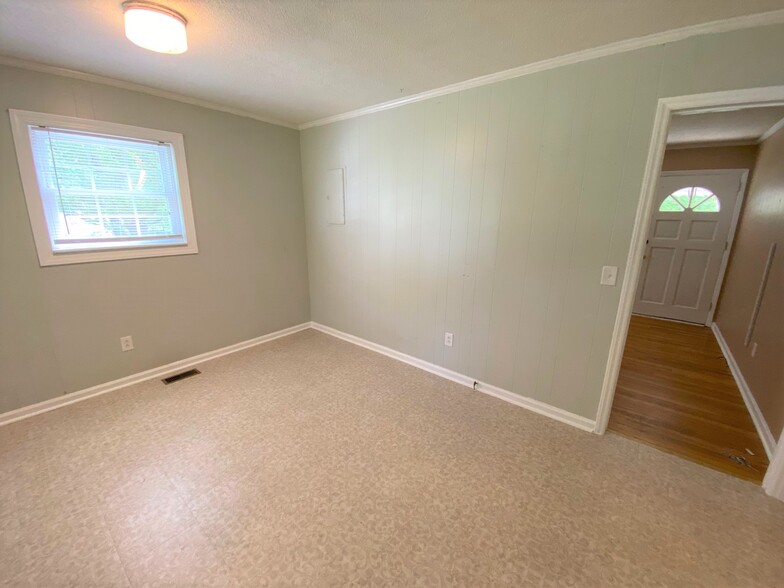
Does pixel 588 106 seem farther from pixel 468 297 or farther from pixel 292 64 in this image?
pixel 292 64

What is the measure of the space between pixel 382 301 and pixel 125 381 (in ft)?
7.62

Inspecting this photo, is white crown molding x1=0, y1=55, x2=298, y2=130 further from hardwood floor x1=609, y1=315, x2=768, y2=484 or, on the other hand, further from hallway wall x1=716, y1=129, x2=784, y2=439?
hallway wall x1=716, y1=129, x2=784, y2=439

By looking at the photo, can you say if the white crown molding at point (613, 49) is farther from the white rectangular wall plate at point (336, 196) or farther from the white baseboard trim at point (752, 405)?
the white baseboard trim at point (752, 405)

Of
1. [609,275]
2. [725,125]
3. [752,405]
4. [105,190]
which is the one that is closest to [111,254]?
[105,190]

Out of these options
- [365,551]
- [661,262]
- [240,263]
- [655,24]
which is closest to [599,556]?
[365,551]

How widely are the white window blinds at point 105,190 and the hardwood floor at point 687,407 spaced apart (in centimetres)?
392

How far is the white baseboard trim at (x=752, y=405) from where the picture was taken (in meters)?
Answer: 2.02

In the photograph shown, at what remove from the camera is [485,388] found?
267cm

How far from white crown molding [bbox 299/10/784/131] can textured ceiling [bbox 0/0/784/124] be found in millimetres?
44

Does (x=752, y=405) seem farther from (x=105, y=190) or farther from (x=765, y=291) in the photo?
(x=105, y=190)

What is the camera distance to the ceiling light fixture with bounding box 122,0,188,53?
146 centimetres

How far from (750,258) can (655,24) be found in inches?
117

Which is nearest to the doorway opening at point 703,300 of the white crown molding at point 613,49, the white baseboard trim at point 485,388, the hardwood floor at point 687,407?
the hardwood floor at point 687,407

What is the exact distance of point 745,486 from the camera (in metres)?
1.75
